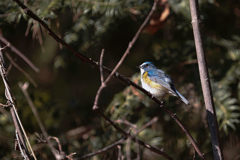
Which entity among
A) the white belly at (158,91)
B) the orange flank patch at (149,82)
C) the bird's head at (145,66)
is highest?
the bird's head at (145,66)

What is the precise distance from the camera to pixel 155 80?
278cm

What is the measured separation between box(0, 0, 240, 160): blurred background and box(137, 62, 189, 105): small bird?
8 cm

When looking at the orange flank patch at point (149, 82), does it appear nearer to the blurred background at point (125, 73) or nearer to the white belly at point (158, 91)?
the white belly at point (158, 91)

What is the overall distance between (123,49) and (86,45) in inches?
17.2

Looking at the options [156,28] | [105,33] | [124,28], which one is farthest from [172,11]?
[105,33]

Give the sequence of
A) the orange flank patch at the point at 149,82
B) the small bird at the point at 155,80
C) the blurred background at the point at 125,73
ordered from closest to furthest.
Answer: the blurred background at the point at 125,73 < the small bird at the point at 155,80 < the orange flank patch at the point at 149,82

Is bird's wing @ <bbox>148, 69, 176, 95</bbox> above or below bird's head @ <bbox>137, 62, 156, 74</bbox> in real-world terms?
below

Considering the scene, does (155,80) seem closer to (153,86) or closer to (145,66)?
(153,86)

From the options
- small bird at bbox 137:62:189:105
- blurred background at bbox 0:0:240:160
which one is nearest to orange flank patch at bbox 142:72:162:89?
small bird at bbox 137:62:189:105

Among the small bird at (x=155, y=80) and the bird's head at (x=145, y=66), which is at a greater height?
the bird's head at (x=145, y=66)

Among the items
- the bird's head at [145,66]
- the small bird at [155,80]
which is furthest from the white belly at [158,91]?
the bird's head at [145,66]

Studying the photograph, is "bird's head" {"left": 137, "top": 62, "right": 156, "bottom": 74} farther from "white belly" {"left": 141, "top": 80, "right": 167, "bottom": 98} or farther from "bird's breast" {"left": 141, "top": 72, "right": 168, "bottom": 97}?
"white belly" {"left": 141, "top": 80, "right": 167, "bottom": 98}

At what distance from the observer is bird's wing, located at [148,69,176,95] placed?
2.49 meters

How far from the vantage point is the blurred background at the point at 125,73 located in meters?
2.41
